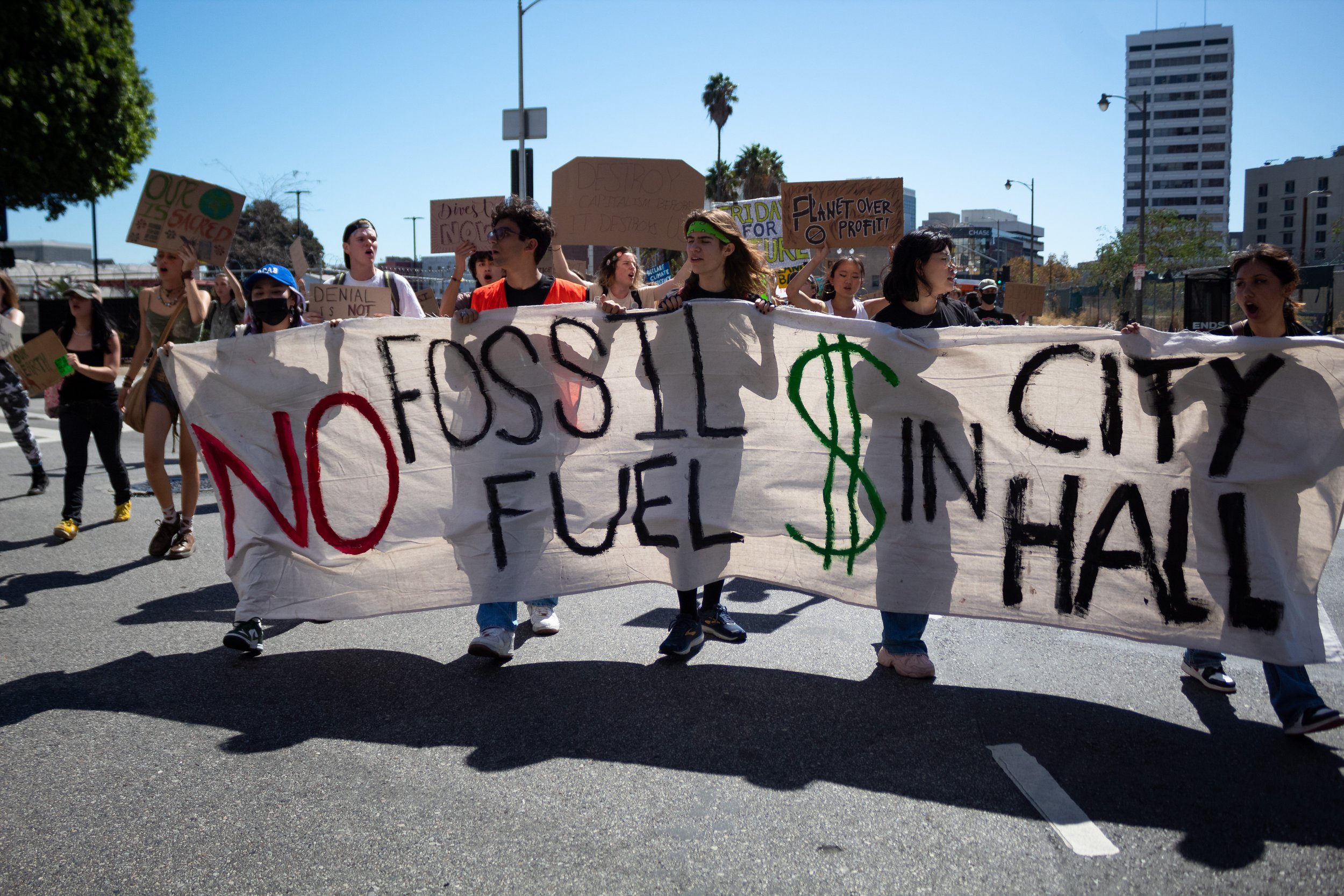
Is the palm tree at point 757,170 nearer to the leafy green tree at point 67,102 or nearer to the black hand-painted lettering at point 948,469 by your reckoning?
the leafy green tree at point 67,102

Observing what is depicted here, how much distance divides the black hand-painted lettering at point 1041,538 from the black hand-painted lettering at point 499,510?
1.95 meters

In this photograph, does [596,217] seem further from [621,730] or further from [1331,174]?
[1331,174]

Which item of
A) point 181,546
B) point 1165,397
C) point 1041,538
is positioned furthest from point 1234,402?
point 181,546

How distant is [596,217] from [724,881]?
481 cm

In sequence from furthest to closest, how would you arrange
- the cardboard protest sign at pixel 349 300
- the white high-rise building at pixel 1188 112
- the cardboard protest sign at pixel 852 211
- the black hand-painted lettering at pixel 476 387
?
the white high-rise building at pixel 1188 112 < the cardboard protest sign at pixel 852 211 < the cardboard protest sign at pixel 349 300 < the black hand-painted lettering at pixel 476 387

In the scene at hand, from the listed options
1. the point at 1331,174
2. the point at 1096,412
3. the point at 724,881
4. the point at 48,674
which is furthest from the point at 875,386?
the point at 1331,174

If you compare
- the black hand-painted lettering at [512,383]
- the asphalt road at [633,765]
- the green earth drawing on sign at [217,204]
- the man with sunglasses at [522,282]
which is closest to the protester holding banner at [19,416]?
the green earth drawing on sign at [217,204]

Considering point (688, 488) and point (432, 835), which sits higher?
point (688, 488)

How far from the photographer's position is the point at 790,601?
5.04 meters

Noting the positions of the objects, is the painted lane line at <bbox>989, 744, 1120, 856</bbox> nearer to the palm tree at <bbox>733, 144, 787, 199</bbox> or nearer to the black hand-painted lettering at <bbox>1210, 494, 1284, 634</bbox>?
the black hand-painted lettering at <bbox>1210, 494, 1284, 634</bbox>

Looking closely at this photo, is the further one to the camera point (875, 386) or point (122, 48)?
point (122, 48)

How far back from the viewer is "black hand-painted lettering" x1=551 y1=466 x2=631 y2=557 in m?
4.14

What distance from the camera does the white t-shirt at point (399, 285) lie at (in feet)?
16.8

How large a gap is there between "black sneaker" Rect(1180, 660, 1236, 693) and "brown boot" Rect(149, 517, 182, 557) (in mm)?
5552
